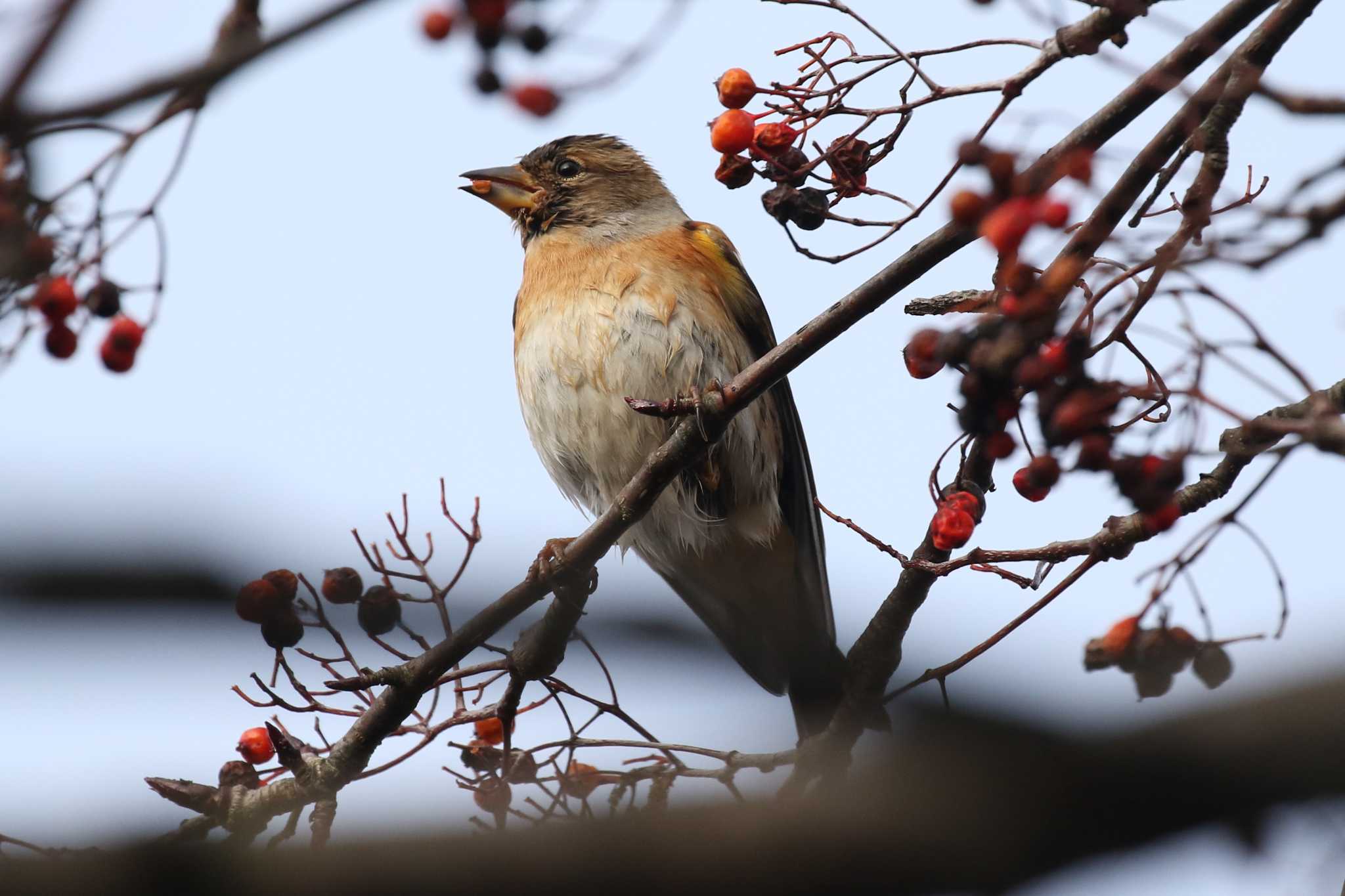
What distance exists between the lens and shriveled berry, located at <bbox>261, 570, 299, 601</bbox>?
3.80m


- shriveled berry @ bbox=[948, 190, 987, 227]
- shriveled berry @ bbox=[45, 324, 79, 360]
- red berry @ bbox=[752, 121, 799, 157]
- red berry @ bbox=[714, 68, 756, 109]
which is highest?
red berry @ bbox=[714, 68, 756, 109]

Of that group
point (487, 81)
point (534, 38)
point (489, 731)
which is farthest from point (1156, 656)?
point (489, 731)

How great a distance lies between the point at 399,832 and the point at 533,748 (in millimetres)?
2215

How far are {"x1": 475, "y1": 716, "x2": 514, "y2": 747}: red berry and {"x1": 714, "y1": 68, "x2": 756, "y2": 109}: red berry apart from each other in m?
1.95

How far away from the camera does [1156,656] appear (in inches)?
115

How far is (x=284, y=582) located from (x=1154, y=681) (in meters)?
2.26

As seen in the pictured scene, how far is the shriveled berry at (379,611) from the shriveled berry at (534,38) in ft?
5.91

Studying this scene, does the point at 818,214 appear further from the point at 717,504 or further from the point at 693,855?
the point at 717,504

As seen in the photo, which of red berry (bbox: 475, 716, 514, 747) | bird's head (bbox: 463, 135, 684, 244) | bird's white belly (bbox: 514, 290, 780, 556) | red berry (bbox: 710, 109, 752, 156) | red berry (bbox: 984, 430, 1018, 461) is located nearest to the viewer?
red berry (bbox: 984, 430, 1018, 461)

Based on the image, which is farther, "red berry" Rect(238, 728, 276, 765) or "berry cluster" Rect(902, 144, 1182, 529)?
"red berry" Rect(238, 728, 276, 765)

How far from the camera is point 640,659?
285 cm

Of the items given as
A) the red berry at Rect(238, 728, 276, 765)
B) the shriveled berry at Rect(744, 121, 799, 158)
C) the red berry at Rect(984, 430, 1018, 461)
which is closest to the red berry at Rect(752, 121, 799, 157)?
the shriveled berry at Rect(744, 121, 799, 158)

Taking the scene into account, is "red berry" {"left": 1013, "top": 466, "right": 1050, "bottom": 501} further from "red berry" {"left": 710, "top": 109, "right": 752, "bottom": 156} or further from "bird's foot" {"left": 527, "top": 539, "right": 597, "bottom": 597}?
"bird's foot" {"left": 527, "top": 539, "right": 597, "bottom": 597}

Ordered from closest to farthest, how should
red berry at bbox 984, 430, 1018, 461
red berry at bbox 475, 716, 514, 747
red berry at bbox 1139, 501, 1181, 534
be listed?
red berry at bbox 1139, 501, 1181, 534, red berry at bbox 984, 430, 1018, 461, red berry at bbox 475, 716, 514, 747
